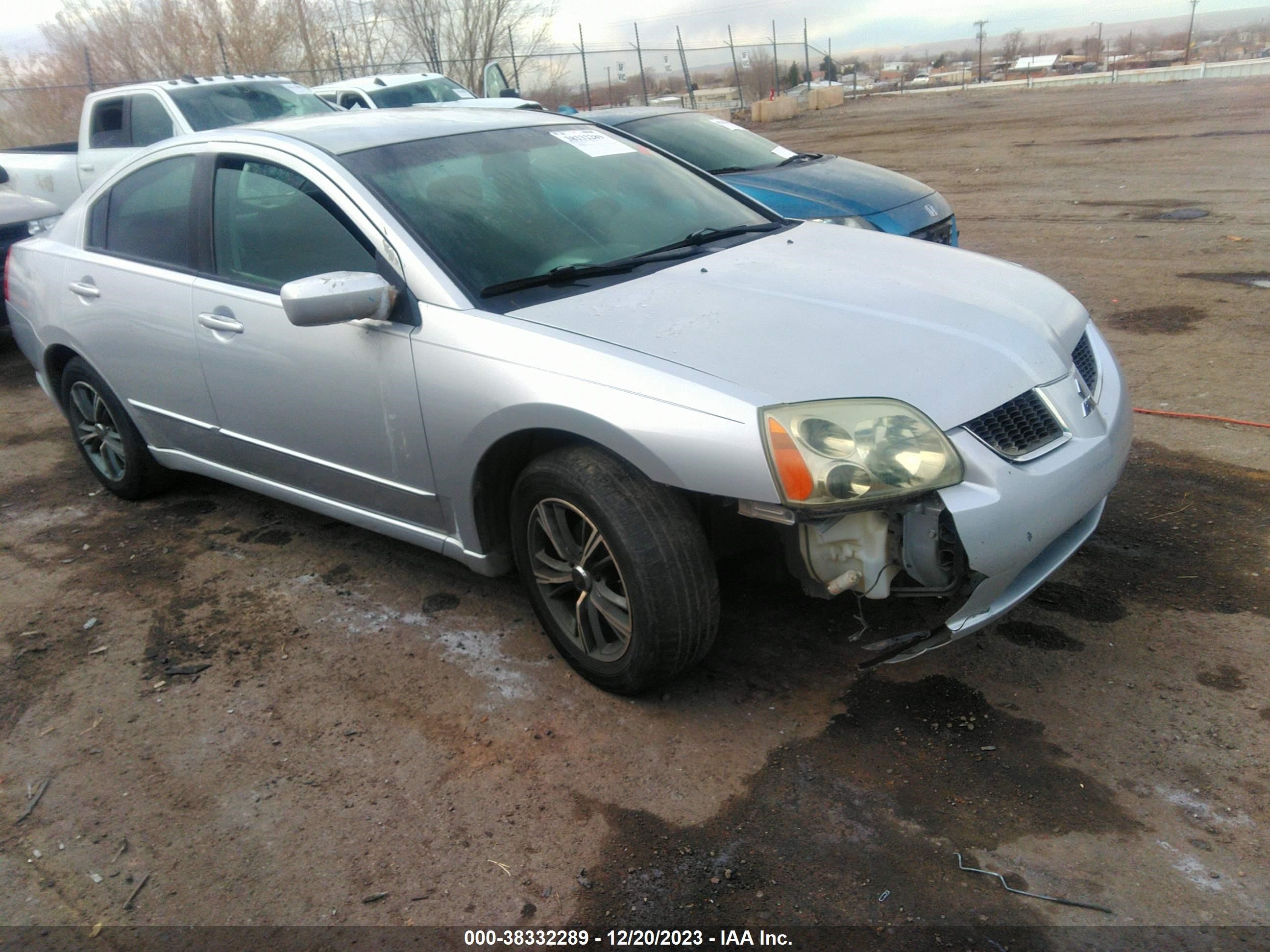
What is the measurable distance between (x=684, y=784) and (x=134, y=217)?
3.31 metres

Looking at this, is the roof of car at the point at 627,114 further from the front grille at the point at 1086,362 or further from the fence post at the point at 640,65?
the fence post at the point at 640,65

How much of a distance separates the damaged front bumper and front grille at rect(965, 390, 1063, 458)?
0.04m

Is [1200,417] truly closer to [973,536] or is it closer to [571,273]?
[973,536]

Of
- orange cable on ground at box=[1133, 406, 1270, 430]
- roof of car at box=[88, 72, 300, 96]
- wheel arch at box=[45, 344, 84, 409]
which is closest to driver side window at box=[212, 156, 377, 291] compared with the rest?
wheel arch at box=[45, 344, 84, 409]

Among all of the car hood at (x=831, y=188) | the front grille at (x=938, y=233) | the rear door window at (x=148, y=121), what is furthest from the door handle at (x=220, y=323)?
the rear door window at (x=148, y=121)

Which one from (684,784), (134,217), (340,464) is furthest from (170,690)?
(134,217)

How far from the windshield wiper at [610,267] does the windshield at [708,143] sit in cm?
381

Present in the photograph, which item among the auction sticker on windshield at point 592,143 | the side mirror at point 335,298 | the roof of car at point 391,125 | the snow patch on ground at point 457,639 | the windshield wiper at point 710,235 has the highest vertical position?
the roof of car at point 391,125

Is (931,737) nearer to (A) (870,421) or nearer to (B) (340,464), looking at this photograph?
(A) (870,421)

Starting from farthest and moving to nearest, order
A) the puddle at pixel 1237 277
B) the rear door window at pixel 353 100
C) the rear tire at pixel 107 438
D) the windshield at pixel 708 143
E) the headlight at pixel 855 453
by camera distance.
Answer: the rear door window at pixel 353 100
the windshield at pixel 708 143
the puddle at pixel 1237 277
the rear tire at pixel 107 438
the headlight at pixel 855 453

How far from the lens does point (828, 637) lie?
3.40 m

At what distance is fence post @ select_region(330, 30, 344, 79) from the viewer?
2480 cm

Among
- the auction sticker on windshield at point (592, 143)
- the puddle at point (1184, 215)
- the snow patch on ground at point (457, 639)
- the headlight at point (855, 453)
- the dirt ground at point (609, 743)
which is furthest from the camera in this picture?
the puddle at point (1184, 215)

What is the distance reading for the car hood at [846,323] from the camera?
2697 mm
